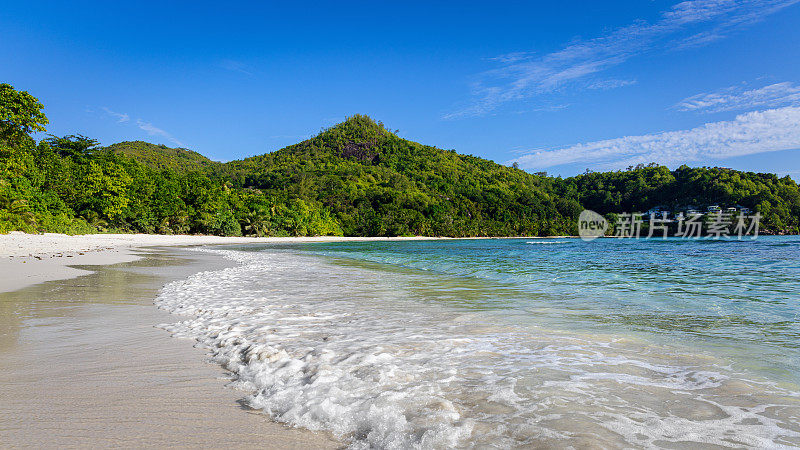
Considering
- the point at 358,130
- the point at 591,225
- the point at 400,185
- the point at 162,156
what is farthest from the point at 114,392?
the point at 358,130

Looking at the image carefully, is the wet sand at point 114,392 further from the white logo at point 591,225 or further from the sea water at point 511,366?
the white logo at point 591,225

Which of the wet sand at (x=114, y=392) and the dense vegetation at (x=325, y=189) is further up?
the dense vegetation at (x=325, y=189)

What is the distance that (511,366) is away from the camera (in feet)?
12.5

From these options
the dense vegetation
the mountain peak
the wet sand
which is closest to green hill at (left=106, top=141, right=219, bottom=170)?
the dense vegetation

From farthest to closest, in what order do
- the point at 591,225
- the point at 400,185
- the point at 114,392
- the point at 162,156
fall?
the point at 400,185 < the point at 591,225 < the point at 162,156 < the point at 114,392

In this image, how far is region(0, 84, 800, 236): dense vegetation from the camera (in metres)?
40.8

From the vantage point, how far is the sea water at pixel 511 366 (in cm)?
253

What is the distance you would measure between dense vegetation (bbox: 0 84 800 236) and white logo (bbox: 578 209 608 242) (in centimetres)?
257

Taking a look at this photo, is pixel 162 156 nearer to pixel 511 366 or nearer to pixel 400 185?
pixel 400 185

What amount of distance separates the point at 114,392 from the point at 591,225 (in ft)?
412

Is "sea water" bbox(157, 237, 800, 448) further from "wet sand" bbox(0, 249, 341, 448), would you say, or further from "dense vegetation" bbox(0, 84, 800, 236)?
"dense vegetation" bbox(0, 84, 800, 236)

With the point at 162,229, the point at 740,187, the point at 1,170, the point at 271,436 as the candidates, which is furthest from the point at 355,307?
the point at 740,187

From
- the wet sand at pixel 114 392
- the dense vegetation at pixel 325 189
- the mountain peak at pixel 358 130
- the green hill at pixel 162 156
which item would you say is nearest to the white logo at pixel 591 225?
the dense vegetation at pixel 325 189

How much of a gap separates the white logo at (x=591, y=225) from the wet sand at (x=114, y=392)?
12038 cm
